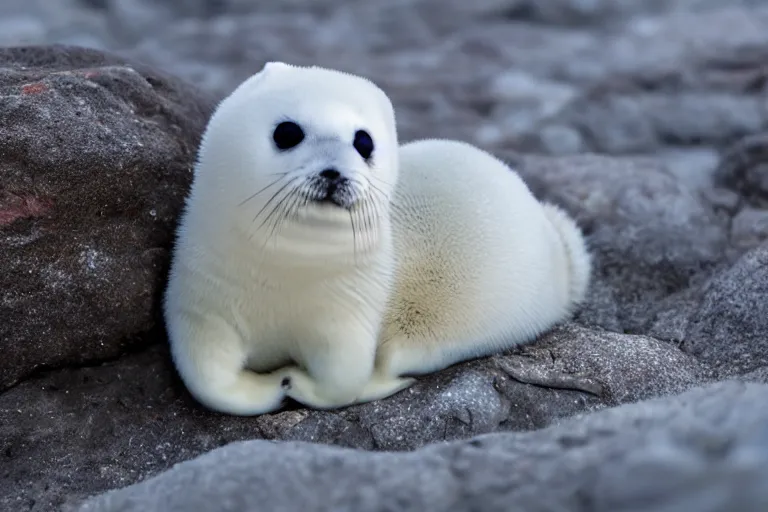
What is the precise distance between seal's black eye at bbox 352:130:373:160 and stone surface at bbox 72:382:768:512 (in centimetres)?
98

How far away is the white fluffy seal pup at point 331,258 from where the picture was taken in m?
2.78

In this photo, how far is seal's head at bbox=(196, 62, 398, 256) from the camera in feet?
8.79

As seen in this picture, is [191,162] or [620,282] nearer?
[191,162]

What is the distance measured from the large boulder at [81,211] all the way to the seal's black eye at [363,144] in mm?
808

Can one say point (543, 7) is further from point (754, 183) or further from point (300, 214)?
point (300, 214)

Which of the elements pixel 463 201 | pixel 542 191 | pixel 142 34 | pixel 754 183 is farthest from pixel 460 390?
pixel 142 34

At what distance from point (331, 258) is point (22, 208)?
3.18ft

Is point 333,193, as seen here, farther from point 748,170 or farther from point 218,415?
point 748,170

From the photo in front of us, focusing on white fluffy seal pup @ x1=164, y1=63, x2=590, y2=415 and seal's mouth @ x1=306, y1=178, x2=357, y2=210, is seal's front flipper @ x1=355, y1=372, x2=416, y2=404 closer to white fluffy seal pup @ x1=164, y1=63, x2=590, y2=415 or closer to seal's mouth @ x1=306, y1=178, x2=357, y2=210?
white fluffy seal pup @ x1=164, y1=63, x2=590, y2=415

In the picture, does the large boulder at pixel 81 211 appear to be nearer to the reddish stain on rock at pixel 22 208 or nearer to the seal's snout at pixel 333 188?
the reddish stain on rock at pixel 22 208

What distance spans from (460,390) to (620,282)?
1384mm

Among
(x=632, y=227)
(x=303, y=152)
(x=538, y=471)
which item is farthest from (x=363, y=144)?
(x=632, y=227)

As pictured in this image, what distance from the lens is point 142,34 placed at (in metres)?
9.54

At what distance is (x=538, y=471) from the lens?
1854 mm
